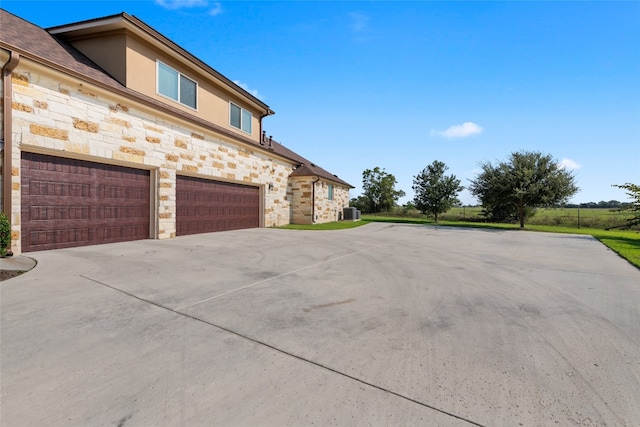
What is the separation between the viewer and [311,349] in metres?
2.80

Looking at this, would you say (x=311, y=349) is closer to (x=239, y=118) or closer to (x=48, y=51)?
(x=48, y=51)

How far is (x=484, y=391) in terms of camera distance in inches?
86.5

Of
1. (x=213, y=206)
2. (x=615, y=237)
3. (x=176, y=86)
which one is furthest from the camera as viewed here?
(x=615, y=237)

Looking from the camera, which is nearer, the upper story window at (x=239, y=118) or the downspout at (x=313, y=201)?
the upper story window at (x=239, y=118)

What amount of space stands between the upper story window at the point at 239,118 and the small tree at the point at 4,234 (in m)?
10.3

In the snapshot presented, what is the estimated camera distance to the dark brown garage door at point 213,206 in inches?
442

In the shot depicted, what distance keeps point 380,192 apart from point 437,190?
13.1 metres

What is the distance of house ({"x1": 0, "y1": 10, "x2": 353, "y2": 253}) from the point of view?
267 inches

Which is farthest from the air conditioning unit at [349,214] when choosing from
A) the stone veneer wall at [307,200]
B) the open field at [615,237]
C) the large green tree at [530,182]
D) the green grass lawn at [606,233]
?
the large green tree at [530,182]

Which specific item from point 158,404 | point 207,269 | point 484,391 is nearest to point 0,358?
point 158,404

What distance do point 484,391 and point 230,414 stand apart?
6.27ft

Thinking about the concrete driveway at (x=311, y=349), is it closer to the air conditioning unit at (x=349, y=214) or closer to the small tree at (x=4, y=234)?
the small tree at (x=4, y=234)

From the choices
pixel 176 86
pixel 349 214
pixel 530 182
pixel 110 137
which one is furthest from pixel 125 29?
pixel 530 182

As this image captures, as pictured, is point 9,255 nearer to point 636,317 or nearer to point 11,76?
point 11,76
